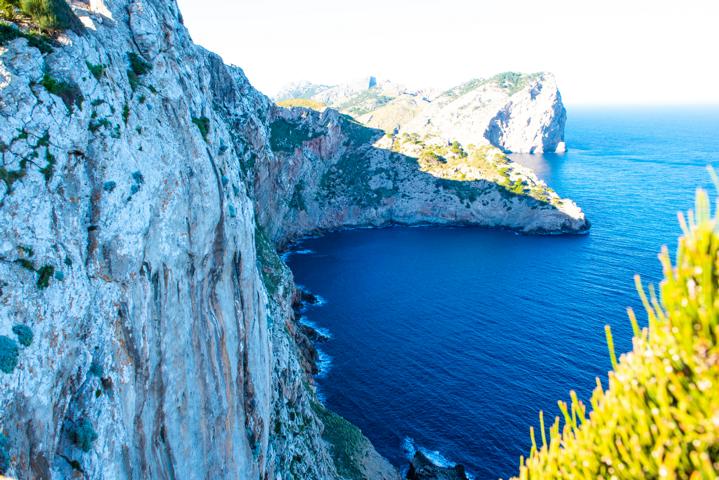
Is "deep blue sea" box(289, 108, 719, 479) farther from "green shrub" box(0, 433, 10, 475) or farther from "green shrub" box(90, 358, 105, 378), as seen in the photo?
"green shrub" box(0, 433, 10, 475)

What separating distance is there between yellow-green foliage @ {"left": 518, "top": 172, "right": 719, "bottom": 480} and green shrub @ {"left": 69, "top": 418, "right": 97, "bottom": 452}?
16.4 metres

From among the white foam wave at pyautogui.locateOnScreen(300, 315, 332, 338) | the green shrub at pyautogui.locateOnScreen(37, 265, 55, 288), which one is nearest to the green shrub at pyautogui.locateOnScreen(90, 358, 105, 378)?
the green shrub at pyautogui.locateOnScreen(37, 265, 55, 288)

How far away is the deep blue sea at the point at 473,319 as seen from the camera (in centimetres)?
5656

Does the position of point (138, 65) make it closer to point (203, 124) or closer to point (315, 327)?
point (203, 124)

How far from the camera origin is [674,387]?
7141 millimetres

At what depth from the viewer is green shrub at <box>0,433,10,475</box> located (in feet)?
39.8

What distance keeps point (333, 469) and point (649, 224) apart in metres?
109

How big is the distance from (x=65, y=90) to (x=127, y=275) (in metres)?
8.38

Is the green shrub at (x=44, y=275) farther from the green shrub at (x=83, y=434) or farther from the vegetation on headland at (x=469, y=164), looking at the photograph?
the vegetation on headland at (x=469, y=164)

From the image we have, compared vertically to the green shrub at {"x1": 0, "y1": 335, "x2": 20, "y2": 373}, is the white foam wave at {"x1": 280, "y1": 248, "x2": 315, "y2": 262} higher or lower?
lower

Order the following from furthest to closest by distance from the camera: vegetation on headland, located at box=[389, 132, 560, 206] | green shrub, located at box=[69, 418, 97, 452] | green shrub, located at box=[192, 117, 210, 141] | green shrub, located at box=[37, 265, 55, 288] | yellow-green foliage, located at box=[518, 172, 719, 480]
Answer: vegetation on headland, located at box=[389, 132, 560, 206] < green shrub, located at box=[192, 117, 210, 141] < green shrub, located at box=[69, 418, 97, 452] < green shrub, located at box=[37, 265, 55, 288] < yellow-green foliage, located at box=[518, 172, 719, 480]

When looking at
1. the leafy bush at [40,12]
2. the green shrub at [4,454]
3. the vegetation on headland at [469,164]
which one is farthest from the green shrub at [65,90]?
the vegetation on headland at [469,164]

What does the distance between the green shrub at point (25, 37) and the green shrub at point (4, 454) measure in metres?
14.9

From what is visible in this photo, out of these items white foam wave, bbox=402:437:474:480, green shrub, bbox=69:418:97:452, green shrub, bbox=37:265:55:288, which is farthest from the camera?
white foam wave, bbox=402:437:474:480
